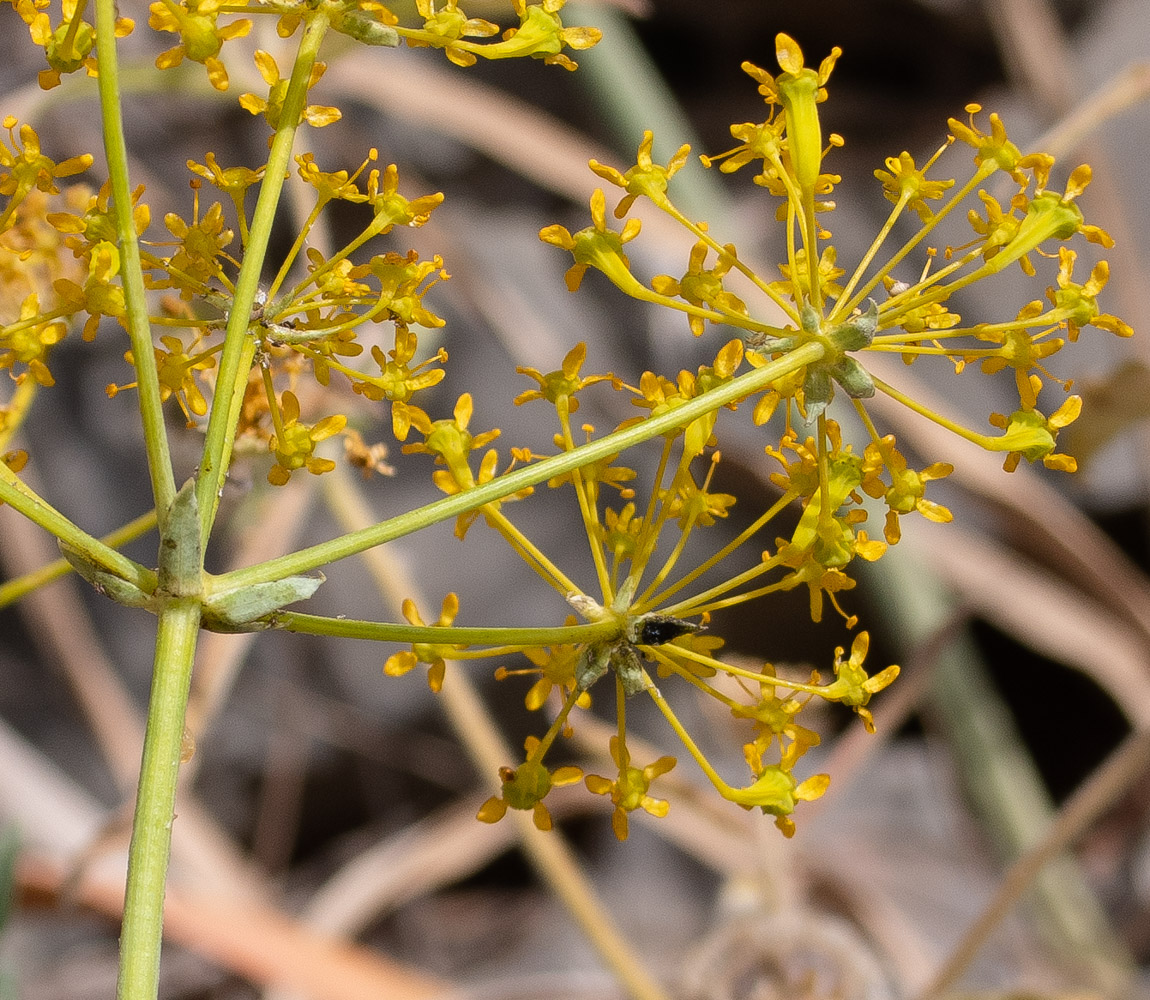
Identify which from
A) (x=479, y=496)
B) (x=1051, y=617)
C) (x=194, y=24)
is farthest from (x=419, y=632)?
(x=1051, y=617)

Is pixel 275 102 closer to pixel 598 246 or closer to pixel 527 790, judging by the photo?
pixel 598 246

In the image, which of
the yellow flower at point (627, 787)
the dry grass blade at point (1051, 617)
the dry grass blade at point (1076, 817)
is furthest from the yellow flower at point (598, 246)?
the dry grass blade at point (1051, 617)

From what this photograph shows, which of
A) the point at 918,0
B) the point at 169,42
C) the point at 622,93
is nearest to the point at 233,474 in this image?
the point at 622,93

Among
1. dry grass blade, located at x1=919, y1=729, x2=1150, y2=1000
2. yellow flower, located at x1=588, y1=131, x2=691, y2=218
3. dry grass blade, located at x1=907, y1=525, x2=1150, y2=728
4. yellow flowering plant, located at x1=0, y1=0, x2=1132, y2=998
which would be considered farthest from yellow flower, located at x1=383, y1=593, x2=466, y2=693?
dry grass blade, located at x1=907, y1=525, x2=1150, y2=728

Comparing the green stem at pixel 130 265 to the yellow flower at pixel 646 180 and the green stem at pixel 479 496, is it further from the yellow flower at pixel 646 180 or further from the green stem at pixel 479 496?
the yellow flower at pixel 646 180

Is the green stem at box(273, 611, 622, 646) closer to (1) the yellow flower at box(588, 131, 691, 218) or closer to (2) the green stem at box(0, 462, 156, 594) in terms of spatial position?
(2) the green stem at box(0, 462, 156, 594)

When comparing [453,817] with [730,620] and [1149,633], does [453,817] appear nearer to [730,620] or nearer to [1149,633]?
[730,620]
